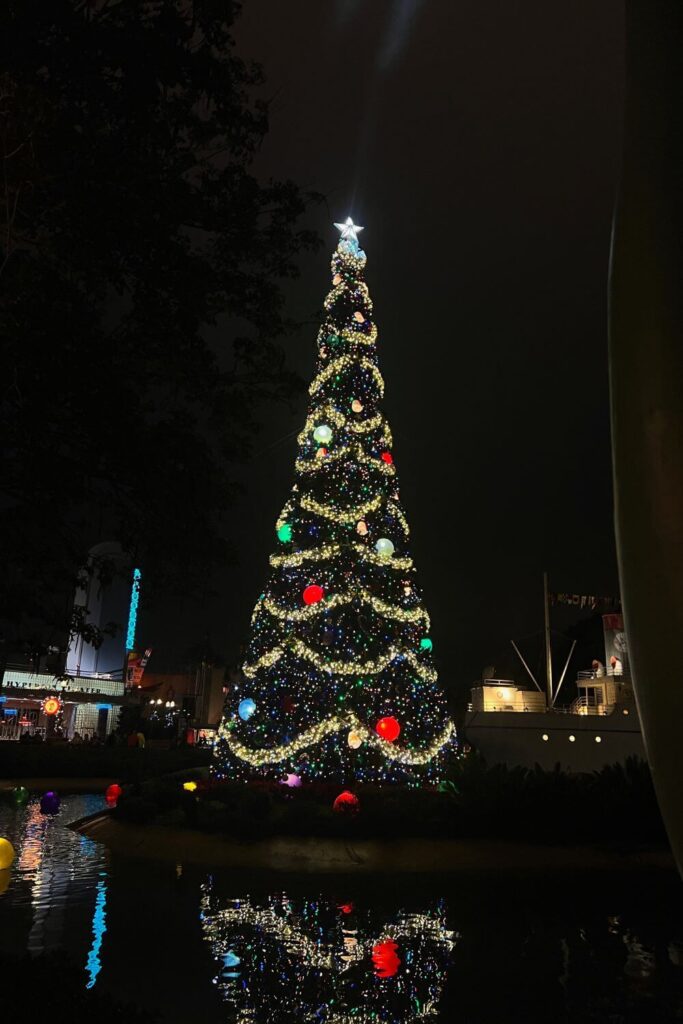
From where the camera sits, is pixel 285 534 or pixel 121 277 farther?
pixel 285 534

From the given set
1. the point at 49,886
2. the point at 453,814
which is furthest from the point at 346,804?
the point at 49,886

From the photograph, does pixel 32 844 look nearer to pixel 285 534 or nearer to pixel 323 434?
pixel 285 534

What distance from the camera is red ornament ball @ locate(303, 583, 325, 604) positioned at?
50.2 feet

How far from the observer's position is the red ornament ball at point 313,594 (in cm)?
1531

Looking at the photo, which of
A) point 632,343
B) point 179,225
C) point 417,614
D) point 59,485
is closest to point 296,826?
point 417,614

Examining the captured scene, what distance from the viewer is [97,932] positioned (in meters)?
6.85

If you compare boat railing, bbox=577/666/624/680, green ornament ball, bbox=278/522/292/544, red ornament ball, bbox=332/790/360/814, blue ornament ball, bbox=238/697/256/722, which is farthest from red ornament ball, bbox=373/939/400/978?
boat railing, bbox=577/666/624/680

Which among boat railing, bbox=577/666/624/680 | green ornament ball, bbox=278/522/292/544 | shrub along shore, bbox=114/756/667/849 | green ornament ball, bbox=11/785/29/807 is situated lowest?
green ornament ball, bbox=11/785/29/807

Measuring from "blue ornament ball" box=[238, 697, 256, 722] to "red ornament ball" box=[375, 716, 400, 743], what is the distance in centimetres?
257

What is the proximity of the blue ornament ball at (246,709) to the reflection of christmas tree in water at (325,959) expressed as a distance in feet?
21.3

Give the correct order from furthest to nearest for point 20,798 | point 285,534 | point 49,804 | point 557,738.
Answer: point 557,738
point 20,798
point 285,534
point 49,804

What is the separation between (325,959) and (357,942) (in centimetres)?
62

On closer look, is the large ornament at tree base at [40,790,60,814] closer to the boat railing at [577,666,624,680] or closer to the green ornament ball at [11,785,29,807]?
the green ornament ball at [11,785,29,807]

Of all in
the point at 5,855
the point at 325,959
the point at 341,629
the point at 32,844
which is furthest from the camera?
the point at 341,629
